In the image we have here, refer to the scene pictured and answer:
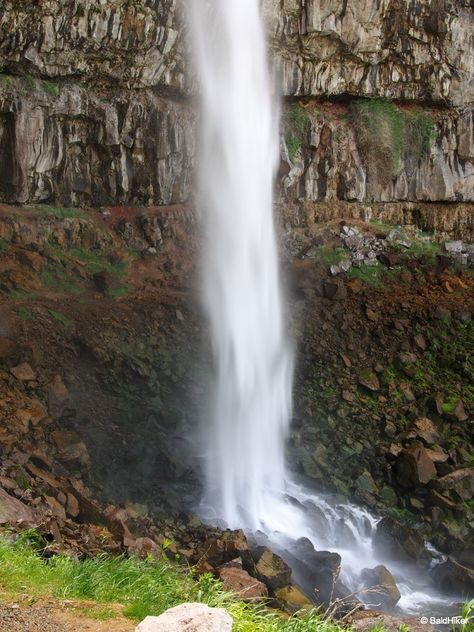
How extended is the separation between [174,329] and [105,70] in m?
7.45

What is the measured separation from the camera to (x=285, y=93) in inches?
818

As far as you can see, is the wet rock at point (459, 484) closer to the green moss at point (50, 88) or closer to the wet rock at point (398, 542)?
the wet rock at point (398, 542)

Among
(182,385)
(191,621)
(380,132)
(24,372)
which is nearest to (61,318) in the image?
(24,372)

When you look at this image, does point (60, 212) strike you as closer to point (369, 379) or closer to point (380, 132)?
point (369, 379)

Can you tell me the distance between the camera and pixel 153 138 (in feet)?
63.0

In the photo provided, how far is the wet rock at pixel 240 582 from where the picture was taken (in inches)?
312

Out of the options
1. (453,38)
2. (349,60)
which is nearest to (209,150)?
(349,60)

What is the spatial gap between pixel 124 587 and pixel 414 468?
8183mm

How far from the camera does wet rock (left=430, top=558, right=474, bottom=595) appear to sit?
10.6m

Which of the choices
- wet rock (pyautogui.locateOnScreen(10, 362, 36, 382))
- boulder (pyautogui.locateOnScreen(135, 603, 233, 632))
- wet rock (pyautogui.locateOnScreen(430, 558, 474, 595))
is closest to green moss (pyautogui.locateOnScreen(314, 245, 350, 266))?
wet rock (pyautogui.locateOnScreen(10, 362, 36, 382))

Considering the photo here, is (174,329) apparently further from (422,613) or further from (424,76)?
(424,76)

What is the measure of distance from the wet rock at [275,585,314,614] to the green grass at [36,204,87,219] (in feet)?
40.6

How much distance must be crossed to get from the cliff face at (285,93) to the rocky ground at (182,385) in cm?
133

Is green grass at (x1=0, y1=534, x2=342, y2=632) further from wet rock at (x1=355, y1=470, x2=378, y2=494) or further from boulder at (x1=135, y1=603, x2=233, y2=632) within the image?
wet rock at (x1=355, y1=470, x2=378, y2=494)
